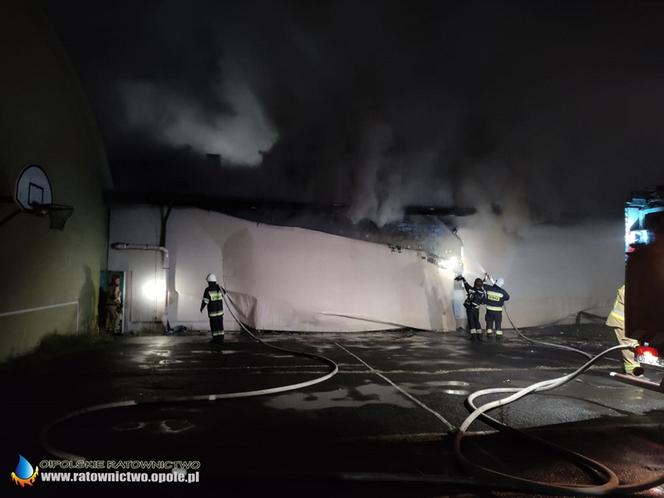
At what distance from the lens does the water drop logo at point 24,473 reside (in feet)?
9.92

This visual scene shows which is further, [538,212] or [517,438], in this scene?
[538,212]

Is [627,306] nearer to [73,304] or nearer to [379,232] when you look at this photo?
[379,232]

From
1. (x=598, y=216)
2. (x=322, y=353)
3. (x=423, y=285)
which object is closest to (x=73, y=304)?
(x=322, y=353)

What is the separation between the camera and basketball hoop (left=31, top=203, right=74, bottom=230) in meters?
6.99


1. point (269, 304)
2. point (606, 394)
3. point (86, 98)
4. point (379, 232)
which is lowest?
point (606, 394)

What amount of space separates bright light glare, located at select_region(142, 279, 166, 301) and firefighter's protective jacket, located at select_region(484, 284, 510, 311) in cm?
871

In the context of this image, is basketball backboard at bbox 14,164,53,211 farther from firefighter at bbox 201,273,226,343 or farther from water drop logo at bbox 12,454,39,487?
water drop logo at bbox 12,454,39,487

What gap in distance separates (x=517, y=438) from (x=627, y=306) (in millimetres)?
2023

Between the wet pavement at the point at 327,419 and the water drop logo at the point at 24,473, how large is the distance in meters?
0.18

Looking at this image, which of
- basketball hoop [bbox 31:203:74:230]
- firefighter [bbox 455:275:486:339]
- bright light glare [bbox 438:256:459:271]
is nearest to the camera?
basketball hoop [bbox 31:203:74:230]

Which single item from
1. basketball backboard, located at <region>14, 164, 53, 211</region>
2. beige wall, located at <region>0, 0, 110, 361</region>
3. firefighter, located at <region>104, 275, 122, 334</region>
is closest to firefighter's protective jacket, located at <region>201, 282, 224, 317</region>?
firefighter, located at <region>104, 275, 122, 334</region>

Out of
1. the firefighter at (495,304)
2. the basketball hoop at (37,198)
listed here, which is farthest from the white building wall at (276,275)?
the basketball hoop at (37,198)

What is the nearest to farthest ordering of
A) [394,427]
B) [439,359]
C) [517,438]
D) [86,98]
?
[517,438] → [394,427] → [439,359] → [86,98]

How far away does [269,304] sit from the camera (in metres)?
11.8
